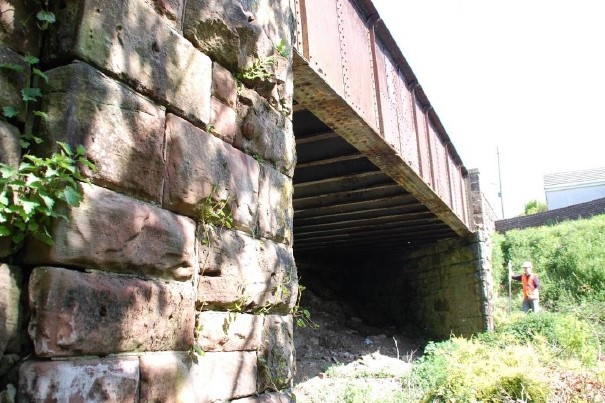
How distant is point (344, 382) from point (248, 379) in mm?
6229

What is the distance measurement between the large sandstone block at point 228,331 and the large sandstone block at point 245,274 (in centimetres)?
4

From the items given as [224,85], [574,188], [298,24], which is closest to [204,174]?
[224,85]

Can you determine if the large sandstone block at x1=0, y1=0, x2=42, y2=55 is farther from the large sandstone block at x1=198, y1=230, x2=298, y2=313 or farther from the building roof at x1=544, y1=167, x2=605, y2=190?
the building roof at x1=544, y1=167, x2=605, y2=190

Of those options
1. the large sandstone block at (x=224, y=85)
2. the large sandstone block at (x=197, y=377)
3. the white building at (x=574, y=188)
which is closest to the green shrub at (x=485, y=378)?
the large sandstone block at (x=197, y=377)

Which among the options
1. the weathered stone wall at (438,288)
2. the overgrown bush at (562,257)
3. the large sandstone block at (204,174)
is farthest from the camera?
the overgrown bush at (562,257)

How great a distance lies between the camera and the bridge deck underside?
6887 millimetres

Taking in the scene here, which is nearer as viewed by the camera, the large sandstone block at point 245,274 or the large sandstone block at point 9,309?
the large sandstone block at point 9,309

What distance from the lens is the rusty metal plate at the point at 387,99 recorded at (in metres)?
6.47

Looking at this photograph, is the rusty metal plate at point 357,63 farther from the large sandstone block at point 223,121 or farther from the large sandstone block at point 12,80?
the large sandstone block at point 12,80

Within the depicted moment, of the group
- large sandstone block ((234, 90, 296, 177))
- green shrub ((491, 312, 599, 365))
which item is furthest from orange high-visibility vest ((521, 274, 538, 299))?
large sandstone block ((234, 90, 296, 177))

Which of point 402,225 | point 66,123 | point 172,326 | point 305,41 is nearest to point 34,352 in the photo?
point 172,326

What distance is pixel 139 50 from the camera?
5.98 feet

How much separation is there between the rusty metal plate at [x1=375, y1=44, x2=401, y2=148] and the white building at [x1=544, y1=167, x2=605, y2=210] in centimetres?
3422

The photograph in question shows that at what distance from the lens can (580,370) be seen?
6633mm
